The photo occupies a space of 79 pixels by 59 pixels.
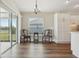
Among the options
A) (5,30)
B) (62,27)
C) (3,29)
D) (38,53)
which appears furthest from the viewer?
(62,27)

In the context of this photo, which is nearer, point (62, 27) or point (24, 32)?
point (62, 27)

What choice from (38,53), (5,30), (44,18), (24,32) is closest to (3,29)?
(5,30)

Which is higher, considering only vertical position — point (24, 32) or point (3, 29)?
point (3, 29)

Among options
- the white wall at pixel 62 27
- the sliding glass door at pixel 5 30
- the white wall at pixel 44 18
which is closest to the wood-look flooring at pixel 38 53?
the sliding glass door at pixel 5 30

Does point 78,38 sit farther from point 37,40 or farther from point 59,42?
point 37,40

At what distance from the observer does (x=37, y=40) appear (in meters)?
13.6

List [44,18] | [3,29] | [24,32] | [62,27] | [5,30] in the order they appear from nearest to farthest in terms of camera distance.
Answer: [3,29] → [5,30] → [62,27] → [24,32] → [44,18]

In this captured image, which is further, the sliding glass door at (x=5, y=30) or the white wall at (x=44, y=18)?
the white wall at (x=44, y=18)

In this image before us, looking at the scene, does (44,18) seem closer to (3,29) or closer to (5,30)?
(5,30)

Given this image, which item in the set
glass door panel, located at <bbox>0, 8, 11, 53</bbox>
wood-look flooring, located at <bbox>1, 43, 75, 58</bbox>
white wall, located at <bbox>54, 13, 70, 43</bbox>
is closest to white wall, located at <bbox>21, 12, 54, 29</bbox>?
white wall, located at <bbox>54, 13, 70, 43</bbox>

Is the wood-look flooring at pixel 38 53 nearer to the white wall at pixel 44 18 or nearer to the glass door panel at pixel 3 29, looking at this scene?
the glass door panel at pixel 3 29

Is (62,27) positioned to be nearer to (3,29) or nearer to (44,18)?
(44,18)

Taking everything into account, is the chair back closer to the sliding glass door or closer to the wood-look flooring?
the sliding glass door

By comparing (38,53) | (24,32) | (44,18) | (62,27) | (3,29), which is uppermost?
(44,18)
